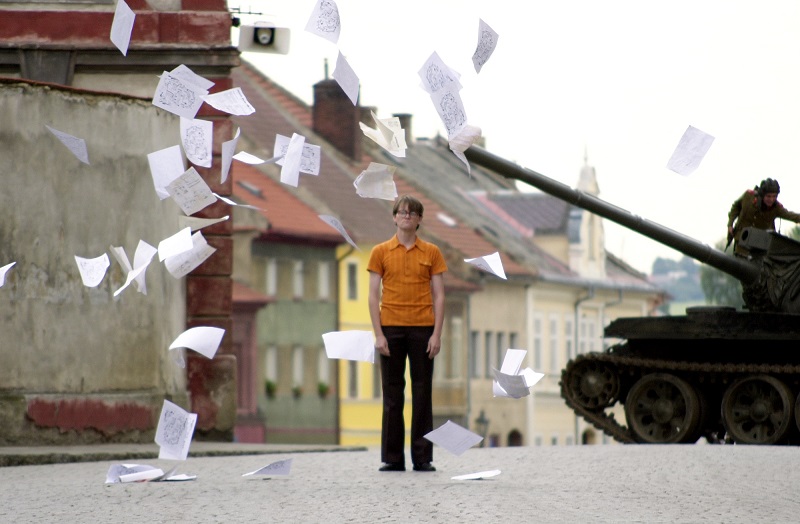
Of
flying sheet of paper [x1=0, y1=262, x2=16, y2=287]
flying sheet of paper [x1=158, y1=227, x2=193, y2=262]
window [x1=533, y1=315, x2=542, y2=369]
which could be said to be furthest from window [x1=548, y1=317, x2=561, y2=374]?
flying sheet of paper [x1=158, y1=227, x2=193, y2=262]

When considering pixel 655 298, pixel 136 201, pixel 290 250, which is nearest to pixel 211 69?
pixel 136 201

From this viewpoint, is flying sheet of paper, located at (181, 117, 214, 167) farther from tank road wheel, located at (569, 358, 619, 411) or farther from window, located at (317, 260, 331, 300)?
window, located at (317, 260, 331, 300)

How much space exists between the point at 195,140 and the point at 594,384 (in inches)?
393

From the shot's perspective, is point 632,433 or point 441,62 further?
point 632,433

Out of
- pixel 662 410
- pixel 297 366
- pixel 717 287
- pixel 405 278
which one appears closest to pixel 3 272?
pixel 405 278

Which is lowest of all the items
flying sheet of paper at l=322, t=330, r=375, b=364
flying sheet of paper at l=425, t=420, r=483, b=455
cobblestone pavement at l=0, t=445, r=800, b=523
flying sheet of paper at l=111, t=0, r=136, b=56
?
cobblestone pavement at l=0, t=445, r=800, b=523

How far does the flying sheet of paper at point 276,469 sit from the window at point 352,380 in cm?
4379

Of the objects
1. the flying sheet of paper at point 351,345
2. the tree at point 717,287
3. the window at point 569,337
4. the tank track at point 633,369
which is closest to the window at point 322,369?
the window at point 569,337

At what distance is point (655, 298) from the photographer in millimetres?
77438

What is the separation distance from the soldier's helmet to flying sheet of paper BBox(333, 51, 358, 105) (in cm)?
927

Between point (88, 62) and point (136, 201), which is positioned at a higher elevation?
point (88, 62)

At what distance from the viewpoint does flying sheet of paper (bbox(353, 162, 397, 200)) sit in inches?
493

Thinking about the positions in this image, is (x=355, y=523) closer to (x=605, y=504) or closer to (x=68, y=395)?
(x=605, y=504)

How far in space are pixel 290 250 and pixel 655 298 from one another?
88.3 ft
